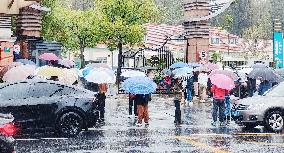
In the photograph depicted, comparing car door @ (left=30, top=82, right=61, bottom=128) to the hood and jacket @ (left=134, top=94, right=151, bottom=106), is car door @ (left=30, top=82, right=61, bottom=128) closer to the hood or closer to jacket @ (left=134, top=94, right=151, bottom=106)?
jacket @ (left=134, top=94, right=151, bottom=106)

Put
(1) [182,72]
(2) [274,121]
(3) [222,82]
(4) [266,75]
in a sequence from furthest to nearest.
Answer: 1. (1) [182,72]
2. (4) [266,75]
3. (3) [222,82]
4. (2) [274,121]

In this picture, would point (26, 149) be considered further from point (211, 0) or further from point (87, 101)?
point (211, 0)

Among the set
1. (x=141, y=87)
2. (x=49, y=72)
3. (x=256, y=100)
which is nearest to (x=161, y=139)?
(x=141, y=87)

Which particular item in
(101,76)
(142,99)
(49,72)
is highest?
(49,72)

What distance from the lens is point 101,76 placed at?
19094 mm

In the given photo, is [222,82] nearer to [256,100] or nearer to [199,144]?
[256,100]

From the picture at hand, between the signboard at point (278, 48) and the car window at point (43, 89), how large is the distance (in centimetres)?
2122

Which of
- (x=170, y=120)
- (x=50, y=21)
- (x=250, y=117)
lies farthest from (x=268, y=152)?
(x=50, y=21)

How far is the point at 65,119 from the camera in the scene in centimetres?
1574

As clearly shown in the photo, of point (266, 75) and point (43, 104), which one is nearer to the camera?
point (43, 104)

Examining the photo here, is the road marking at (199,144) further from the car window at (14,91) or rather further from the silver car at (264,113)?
the car window at (14,91)

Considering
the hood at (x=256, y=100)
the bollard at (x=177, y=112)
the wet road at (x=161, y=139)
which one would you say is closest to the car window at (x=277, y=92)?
the hood at (x=256, y=100)

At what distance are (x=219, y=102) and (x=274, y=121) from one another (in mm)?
1993

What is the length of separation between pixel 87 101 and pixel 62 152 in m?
3.22
